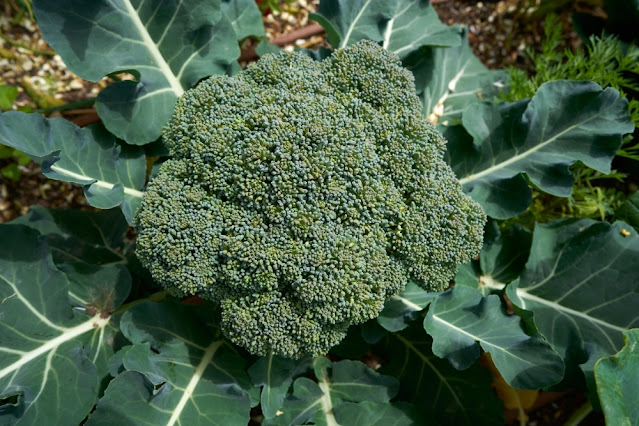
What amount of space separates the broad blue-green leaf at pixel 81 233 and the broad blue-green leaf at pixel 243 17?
0.74 m

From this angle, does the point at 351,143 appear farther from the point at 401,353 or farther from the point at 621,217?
the point at 621,217

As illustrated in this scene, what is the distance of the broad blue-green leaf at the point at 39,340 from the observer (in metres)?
1.29

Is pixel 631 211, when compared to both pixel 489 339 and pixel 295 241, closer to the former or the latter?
pixel 489 339

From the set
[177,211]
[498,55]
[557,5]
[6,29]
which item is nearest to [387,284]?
[177,211]

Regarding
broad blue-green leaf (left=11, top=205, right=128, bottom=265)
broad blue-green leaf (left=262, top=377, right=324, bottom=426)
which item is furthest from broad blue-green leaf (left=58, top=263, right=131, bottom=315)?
broad blue-green leaf (left=262, top=377, right=324, bottom=426)

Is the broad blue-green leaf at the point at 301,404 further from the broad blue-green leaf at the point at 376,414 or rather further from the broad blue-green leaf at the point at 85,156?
the broad blue-green leaf at the point at 85,156

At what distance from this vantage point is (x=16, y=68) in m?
1.86

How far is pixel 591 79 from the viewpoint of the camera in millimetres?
1746

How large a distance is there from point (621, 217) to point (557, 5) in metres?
1.00

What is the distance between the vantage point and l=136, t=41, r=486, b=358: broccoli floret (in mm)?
1272

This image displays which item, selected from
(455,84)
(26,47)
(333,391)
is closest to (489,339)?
(333,391)

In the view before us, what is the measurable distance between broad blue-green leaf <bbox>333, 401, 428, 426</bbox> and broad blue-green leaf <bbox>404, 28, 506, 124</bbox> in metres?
1.04

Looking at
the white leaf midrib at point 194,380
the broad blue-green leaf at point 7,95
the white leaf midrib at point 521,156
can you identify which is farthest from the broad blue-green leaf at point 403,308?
the broad blue-green leaf at point 7,95

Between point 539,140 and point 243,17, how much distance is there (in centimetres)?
107
